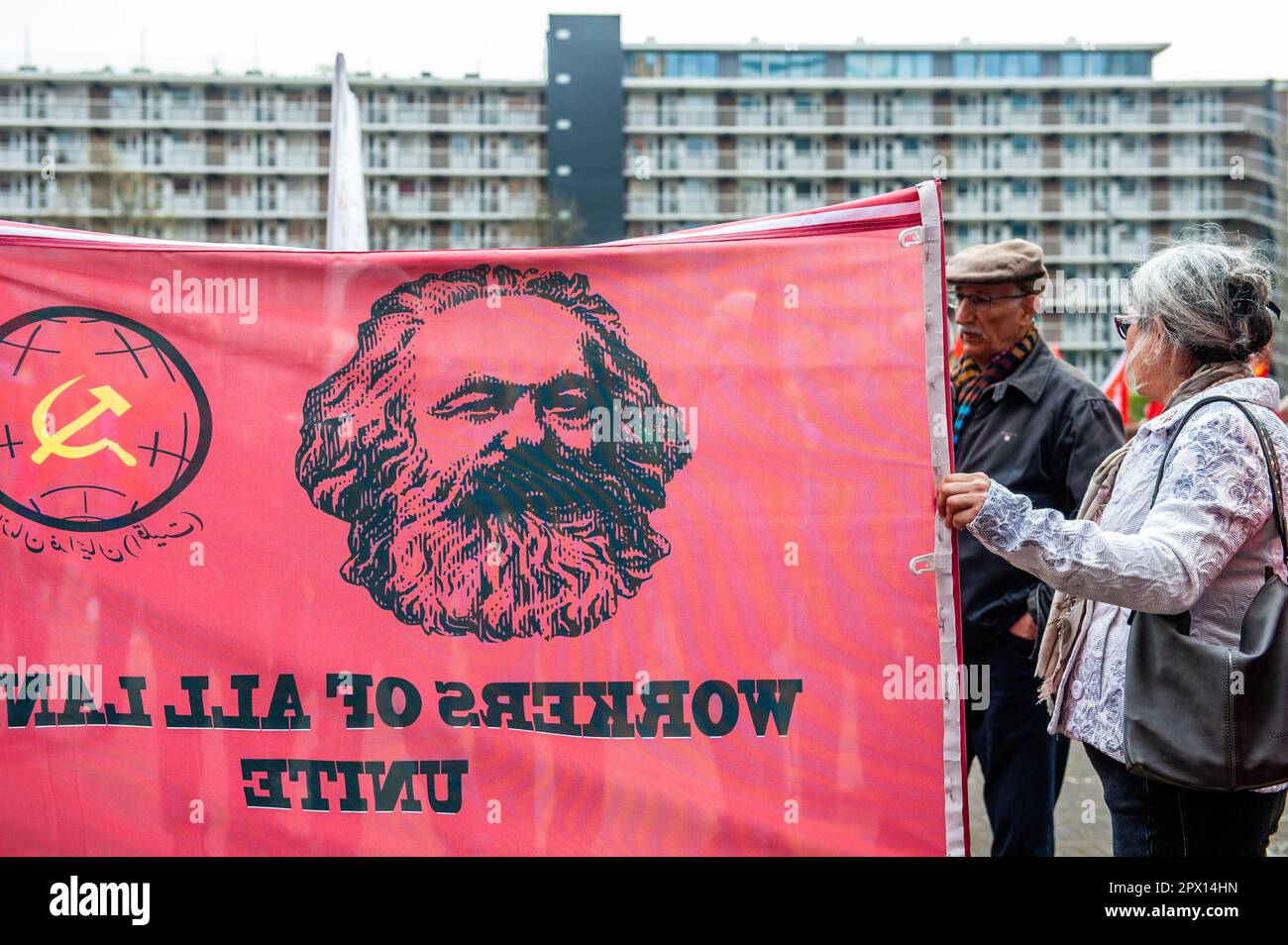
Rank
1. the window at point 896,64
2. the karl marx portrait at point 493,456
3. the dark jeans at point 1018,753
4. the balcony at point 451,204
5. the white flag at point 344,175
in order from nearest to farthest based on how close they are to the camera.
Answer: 1. the karl marx portrait at point 493,456
2. the dark jeans at point 1018,753
3. the white flag at point 344,175
4. the balcony at point 451,204
5. the window at point 896,64

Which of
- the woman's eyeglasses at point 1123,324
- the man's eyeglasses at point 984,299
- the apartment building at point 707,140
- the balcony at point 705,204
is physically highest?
the apartment building at point 707,140

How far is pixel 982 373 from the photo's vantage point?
3.61 meters

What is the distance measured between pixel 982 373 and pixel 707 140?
77.1 m

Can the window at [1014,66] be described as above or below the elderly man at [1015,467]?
above

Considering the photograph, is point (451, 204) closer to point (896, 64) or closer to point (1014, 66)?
point (896, 64)

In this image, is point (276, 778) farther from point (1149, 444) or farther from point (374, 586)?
point (1149, 444)

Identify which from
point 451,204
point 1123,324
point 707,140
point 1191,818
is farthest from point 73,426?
point 707,140

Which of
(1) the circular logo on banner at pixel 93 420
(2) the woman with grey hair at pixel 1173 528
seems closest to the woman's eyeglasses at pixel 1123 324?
(2) the woman with grey hair at pixel 1173 528

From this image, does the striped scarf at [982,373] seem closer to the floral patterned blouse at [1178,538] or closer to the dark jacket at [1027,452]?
the dark jacket at [1027,452]

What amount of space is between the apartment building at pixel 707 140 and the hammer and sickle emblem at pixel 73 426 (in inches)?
2747

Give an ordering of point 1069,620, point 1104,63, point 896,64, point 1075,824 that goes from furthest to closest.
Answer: point 1104,63, point 896,64, point 1075,824, point 1069,620

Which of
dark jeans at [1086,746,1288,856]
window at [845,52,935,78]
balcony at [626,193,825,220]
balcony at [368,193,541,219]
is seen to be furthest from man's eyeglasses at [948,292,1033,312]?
window at [845,52,935,78]

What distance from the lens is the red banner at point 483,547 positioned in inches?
99.3

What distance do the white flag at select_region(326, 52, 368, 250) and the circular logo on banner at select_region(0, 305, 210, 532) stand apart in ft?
8.62
